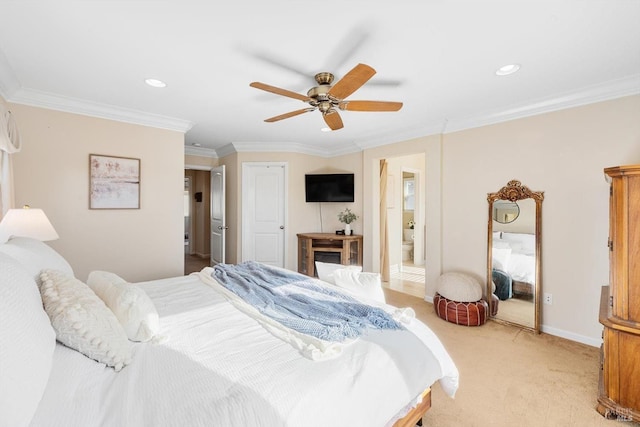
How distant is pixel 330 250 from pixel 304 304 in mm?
2855

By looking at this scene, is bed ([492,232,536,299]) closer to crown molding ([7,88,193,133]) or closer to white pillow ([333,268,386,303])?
white pillow ([333,268,386,303])

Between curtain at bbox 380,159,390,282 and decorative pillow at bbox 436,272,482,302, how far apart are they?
167cm

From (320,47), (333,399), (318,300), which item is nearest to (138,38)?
(320,47)

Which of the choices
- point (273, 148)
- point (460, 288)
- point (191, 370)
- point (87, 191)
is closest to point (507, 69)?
point (460, 288)

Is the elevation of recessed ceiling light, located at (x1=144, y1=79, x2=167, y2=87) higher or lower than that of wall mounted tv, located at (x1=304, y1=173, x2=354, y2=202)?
higher

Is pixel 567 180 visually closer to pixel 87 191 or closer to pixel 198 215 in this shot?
pixel 87 191

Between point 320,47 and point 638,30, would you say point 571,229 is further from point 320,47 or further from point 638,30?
point 320,47

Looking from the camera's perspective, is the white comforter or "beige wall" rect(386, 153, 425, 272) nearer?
the white comforter

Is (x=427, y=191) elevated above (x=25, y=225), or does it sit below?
above

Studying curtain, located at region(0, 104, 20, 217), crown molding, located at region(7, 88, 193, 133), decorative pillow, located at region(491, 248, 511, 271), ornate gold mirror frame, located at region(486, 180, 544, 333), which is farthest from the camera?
decorative pillow, located at region(491, 248, 511, 271)

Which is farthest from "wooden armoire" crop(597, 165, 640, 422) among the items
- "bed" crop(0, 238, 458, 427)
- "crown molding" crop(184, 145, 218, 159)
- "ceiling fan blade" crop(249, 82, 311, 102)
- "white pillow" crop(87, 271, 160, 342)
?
"crown molding" crop(184, 145, 218, 159)

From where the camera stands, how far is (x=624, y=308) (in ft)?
5.58

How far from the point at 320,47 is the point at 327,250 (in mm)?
3254

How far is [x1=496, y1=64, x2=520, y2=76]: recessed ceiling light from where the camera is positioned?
217 centimetres
